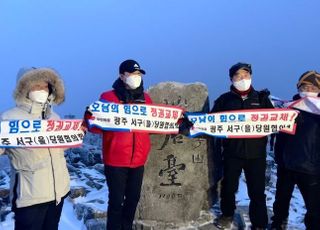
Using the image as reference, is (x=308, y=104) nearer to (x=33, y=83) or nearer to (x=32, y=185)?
(x=33, y=83)

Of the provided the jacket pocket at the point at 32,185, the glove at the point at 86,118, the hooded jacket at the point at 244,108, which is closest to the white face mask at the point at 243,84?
the hooded jacket at the point at 244,108

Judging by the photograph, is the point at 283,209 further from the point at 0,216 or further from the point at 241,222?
the point at 0,216

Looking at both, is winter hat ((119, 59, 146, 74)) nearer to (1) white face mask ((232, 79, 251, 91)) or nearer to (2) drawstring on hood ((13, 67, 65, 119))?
(2) drawstring on hood ((13, 67, 65, 119))

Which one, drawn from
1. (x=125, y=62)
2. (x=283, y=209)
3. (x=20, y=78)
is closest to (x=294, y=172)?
(x=283, y=209)

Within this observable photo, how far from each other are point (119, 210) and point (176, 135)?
1.84m

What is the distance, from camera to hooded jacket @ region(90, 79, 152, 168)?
5.26m

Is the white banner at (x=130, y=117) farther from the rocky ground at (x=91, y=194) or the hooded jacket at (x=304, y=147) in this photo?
the rocky ground at (x=91, y=194)

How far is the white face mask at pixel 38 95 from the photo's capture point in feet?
14.4

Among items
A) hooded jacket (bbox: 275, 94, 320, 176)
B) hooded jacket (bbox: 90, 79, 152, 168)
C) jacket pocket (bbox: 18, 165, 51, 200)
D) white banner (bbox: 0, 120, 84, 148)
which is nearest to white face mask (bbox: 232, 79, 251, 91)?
hooded jacket (bbox: 275, 94, 320, 176)

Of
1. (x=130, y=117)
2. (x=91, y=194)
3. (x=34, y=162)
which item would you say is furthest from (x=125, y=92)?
(x=91, y=194)

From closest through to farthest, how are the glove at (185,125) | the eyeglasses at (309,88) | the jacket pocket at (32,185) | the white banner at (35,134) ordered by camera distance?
1. the jacket pocket at (32,185)
2. the white banner at (35,134)
3. the eyeglasses at (309,88)
4. the glove at (185,125)

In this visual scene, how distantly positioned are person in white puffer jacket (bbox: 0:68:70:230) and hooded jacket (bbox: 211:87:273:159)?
103 inches

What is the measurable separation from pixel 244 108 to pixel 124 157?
2.05 meters

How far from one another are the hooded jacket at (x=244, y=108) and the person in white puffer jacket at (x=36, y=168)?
2606 millimetres
